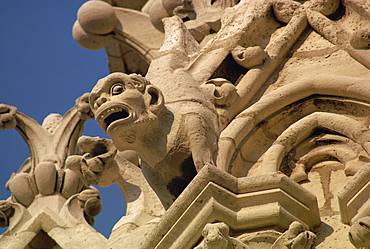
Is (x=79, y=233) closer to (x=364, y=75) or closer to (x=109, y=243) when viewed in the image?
(x=109, y=243)

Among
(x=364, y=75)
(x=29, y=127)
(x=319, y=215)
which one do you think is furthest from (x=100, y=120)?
(x=29, y=127)

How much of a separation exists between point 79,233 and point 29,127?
→ 2.01 meters

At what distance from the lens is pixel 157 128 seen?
6.75 metres

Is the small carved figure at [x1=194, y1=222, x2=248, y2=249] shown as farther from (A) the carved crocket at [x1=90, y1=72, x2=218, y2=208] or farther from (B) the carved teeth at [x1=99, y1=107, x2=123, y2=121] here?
(B) the carved teeth at [x1=99, y1=107, x2=123, y2=121]

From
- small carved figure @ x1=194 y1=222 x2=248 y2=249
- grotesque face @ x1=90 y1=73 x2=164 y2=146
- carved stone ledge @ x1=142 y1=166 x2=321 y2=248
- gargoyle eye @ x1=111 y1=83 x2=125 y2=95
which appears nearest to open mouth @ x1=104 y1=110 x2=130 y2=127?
grotesque face @ x1=90 y1=73 x2=164 y2=146

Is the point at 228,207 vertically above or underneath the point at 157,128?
underneath

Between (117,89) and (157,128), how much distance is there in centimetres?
36

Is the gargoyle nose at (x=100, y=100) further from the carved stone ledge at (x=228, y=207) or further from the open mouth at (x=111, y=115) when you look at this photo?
the carved stone ledge at (x=228, y=207)

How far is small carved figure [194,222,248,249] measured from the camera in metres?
5.69

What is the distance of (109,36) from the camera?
10242 mm

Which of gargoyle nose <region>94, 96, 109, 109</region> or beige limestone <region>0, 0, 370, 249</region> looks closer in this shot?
beige limestone <region>0, 0, 370, 249</region>

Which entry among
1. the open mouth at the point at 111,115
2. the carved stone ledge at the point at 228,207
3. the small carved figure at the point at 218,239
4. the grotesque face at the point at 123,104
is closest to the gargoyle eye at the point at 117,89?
the grotesque face at the point at 123,104

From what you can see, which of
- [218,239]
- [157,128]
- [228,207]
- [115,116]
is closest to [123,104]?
[115,116]

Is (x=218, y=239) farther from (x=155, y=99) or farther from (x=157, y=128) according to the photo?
(x=155, y=99)
